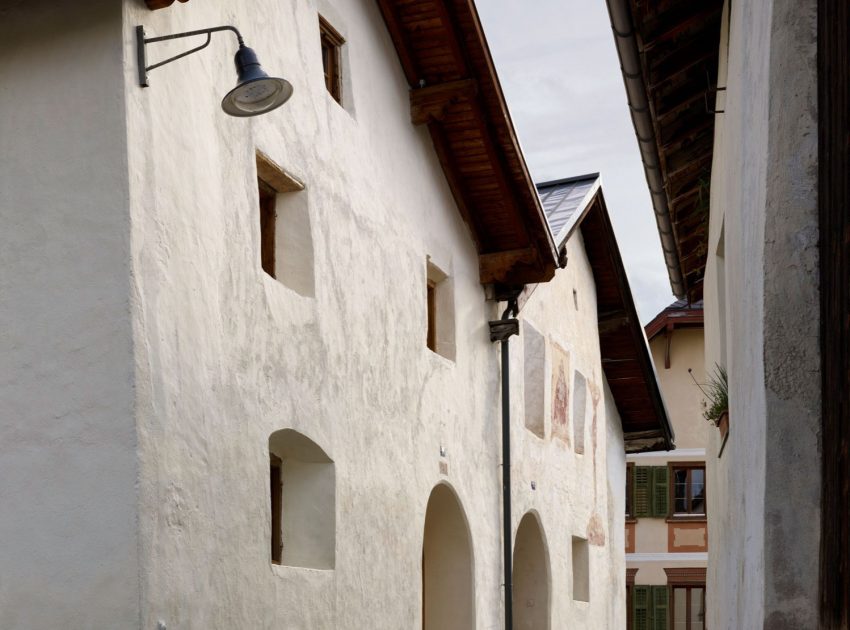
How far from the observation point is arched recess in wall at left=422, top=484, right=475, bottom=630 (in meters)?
13.3

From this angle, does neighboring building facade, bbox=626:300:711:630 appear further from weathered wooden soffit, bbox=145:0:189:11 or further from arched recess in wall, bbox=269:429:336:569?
weathered wooden soffit, bbox=145:0:189:11

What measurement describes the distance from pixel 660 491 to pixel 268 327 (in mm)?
22194

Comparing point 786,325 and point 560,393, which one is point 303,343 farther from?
point 560,393

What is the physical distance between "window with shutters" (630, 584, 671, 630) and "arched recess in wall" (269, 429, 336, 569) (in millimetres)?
21032

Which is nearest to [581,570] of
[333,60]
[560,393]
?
[560,393]

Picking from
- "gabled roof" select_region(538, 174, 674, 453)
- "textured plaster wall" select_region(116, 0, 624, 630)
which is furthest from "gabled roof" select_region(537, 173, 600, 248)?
"textured plaster wall" select_region(116, 0, 624, 630)

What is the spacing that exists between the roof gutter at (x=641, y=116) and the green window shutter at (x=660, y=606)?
1846 cm

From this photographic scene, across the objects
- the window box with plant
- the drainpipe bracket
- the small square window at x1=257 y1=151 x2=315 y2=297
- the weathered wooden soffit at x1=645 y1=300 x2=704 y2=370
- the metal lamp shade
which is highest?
the weathered wooden soffit at x1=645 y1=300 x2=704 y2=370

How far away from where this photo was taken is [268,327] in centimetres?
902

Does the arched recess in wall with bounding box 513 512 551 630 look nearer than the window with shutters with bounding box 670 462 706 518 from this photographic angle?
Yes

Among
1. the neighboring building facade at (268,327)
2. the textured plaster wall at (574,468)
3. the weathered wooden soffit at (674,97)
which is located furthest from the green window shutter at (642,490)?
the weathered wooden soffit at (674,97)

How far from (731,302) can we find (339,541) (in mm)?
4044

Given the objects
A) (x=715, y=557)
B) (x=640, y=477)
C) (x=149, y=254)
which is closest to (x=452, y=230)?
(x=715, y=557)

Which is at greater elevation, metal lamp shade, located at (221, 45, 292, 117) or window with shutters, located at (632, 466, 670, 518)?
metal lamp shade, located at (221, 45, 292, 117)
